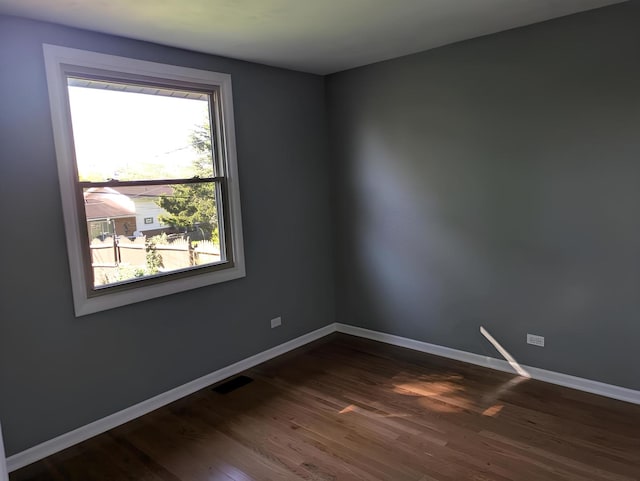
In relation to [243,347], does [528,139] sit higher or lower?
higher

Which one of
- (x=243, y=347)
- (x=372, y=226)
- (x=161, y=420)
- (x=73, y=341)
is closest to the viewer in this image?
(x=73, y=341)

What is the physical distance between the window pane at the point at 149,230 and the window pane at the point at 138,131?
121mm

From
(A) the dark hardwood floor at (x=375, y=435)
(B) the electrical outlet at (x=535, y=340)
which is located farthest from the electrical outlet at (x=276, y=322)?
(B) the electrical outlet at (x=535, y=340)

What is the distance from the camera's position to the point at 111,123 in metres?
2.99

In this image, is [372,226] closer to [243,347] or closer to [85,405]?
[243,347]

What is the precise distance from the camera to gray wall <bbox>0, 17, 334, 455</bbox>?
8.43 ft

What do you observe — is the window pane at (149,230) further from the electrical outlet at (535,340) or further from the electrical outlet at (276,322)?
the electrical outlet at (535,340)

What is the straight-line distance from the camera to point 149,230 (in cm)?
323

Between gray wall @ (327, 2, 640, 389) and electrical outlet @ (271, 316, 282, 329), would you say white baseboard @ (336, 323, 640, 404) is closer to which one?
gray wall @ (327, 2, 640, 389)

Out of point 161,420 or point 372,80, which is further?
point 372,80

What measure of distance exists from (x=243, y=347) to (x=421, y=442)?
5.69 ft

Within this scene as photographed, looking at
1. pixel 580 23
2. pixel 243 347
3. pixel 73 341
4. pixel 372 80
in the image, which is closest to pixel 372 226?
pixel 372 80

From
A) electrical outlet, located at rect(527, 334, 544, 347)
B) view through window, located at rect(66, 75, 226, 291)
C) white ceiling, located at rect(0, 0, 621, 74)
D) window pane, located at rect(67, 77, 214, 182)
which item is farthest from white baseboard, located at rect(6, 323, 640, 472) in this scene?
white ceiling, located at rect(0, 0, 621, 74)

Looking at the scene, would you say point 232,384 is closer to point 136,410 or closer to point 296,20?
point 136,410
